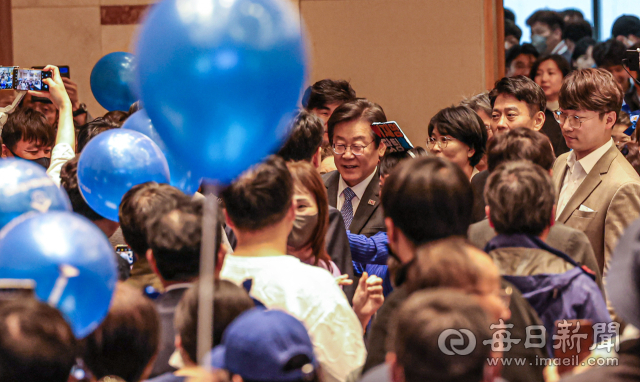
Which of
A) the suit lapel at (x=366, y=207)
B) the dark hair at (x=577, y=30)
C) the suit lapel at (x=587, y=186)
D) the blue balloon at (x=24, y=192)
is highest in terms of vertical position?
the blue balloon at (x=24, y=192)

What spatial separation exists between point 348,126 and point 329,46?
2.52m

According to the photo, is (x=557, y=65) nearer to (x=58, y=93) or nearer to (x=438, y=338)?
(x=58, y=93)

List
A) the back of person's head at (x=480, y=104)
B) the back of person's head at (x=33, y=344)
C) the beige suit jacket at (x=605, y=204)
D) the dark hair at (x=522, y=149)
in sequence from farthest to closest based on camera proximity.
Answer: the back of person's head at (x=480, y=104)
the beige suit jacket at (x=605, y=204)
the dark hair at (x=522, y=149)
the back of person's head at (x=33, y=344)

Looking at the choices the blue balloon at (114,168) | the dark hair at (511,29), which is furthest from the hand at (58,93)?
the dark hair at (511,29)

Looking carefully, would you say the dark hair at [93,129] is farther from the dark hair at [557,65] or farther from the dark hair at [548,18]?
the dark hair at [548,18]

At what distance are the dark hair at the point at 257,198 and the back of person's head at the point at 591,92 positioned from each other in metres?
1.64

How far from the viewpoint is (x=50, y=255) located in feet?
5.25

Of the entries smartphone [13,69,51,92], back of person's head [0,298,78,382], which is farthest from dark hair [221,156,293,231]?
smartphone [13,69,51,92]

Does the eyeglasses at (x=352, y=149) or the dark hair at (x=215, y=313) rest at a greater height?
the dark hair at (x=215, y=313)

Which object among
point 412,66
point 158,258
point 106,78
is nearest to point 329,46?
point 412,66

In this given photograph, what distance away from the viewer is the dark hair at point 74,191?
8.83ft

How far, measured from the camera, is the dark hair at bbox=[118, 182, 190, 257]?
2.13 metres

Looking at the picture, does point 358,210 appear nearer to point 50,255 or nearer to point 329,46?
point 50,255

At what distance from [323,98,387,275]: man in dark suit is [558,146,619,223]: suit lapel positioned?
0.81 m
